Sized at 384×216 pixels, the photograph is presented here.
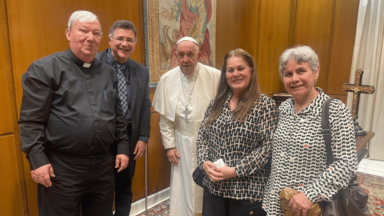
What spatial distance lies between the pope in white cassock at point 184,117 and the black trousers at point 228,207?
0.77 m

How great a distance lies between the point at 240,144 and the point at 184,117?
101 centimetres

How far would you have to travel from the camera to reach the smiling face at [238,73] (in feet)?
5.65

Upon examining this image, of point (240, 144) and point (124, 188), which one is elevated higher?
point (240, 144)

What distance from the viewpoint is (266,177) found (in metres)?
1.68

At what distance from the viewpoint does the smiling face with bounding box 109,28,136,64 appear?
2.13m

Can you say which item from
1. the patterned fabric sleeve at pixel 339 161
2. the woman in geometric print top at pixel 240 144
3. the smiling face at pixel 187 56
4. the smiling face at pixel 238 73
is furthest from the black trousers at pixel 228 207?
the smiling face at pixel 187 56

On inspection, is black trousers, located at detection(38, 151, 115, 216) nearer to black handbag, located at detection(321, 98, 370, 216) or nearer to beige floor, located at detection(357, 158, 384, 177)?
black handbag, located at detection(321, 98, 370, 216)

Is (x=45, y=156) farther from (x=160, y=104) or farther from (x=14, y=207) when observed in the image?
(x=160, y=104)

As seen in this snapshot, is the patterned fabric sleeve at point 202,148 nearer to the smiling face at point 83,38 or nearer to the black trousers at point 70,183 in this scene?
the black trousers at point 70,183

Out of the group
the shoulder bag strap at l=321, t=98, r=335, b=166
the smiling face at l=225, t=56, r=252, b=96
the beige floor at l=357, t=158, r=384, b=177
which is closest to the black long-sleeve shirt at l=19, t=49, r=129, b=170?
the smiling face at l=225, t=56, r=252, b=96

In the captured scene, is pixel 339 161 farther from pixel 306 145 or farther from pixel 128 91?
pixel 128 91

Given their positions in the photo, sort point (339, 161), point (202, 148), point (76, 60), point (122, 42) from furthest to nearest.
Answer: point (122, 42)
point (202, 148)
point (76, 60)
point (339, 161)

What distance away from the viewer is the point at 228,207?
5.72ft

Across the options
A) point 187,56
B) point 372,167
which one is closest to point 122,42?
point 187,56
